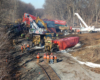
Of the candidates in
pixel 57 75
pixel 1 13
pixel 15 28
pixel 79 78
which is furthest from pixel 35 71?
pixel 15 28

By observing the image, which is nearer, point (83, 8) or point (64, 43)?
point (64, 43)

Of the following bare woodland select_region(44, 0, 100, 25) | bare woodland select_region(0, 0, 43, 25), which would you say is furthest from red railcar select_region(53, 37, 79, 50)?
bare woodland select_region(44, 0, 100, 25)

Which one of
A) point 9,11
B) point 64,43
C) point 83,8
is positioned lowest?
point 64,43

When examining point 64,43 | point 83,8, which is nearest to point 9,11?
point 64,43

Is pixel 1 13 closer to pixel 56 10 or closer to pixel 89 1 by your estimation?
pixel 89 1

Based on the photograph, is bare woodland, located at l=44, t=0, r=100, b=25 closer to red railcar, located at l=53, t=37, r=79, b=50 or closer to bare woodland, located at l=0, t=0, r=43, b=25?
bare woodland, located at l=0, t=0, r=43, b=25

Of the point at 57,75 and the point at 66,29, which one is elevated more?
the point at 66,29

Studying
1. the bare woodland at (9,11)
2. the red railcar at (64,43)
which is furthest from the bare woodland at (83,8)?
the red railcar at (64,43)

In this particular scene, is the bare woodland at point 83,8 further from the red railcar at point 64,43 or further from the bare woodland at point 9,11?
the red railcar at point 64,43

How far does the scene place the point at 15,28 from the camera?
1047 inches

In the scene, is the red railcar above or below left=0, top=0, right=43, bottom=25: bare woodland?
→ below

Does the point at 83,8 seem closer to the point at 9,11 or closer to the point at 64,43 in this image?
the point at 9,11

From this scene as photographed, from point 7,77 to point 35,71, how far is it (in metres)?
2.23

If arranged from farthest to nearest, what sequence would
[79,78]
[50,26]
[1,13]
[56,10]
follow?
[56,10], [50,26], [1,13], [79,78]
